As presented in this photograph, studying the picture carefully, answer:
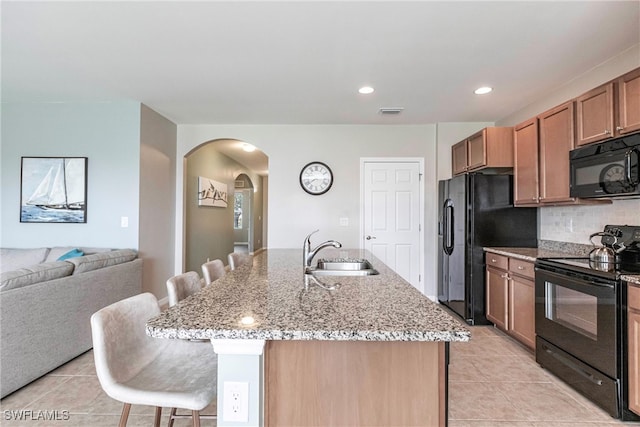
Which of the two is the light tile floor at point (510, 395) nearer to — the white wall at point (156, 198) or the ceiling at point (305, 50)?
the ceiling at point (305, 50)

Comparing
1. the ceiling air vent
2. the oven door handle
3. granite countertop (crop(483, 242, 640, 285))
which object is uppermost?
the ceiling air vent

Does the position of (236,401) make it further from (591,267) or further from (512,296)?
(512,296)

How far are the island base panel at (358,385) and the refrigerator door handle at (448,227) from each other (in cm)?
319

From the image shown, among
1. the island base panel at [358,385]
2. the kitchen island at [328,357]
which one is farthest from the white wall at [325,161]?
the island base panel at [358,385]

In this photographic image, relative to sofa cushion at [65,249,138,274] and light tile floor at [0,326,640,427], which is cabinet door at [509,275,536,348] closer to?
light tile floor at [0,326,640,427]

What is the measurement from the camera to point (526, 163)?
3.27 metres

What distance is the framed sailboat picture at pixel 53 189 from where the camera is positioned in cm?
375

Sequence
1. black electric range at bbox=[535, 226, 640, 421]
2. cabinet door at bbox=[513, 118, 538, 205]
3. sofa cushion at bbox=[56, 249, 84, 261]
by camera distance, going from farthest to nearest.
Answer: sofa cushion at bbox=[56, 249, 84, 261], cabinet door at bbox=[513, 118, 538, 205], black electric range at bbox=[535, 226, 640, 421]

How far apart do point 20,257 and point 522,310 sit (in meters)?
4.88

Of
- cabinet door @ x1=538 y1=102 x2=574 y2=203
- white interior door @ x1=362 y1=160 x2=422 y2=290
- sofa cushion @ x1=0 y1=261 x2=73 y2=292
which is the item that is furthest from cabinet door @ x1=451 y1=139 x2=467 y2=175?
sofa cushion @ x1=0 y1=261 x2=73 y2=292

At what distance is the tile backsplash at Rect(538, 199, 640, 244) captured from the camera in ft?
8.37

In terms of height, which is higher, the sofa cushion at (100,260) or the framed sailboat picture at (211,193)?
the framed sailboat picture at (211,193)

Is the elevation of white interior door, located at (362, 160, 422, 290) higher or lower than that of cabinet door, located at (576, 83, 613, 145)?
lower

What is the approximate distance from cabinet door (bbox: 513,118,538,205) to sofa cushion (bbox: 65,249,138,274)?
403cm
